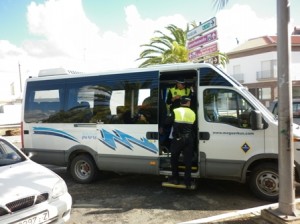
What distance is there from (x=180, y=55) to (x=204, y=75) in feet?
44.4

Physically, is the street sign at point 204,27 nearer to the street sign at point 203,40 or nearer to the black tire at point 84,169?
the street sign at point 203,40

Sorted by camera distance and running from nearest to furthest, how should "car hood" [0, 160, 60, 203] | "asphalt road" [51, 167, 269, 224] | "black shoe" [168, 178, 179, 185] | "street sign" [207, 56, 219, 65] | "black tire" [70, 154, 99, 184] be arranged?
"car hood" [0, 160, 60, 203]
"asphalt road" [51, 167, 269, 224]
"black shoe" [168, 178, 179, 185]
"black tire" [70, 154, 99, 184]
"street sign" [207, 56, 219, 65]

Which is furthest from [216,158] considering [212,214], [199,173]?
[212,214]

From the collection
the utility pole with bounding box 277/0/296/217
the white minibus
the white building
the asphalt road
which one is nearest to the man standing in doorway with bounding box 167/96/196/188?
the white minibus

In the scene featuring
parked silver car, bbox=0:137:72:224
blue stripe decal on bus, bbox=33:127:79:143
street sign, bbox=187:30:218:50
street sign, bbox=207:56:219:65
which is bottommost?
parked silver car, bbox=0:137:72:224

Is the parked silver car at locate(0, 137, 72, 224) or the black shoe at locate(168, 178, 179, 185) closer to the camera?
the parked silver car at locate(0, 137, 72, 224)

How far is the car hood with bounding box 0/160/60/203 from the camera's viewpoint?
4.14 m

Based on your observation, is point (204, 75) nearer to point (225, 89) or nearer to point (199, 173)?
point (225, 89)

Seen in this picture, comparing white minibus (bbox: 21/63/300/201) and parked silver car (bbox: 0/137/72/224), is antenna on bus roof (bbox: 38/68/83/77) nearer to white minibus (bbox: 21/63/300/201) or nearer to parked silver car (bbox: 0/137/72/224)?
white minibus (bbox: 21/63/300/201)

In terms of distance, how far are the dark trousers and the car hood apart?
2.52m

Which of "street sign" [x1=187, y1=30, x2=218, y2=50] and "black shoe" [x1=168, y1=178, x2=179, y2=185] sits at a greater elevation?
"street sign" [x1=187, y1=30, x2=218, y2=50]

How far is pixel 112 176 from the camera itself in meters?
8.27

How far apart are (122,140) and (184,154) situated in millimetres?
1423

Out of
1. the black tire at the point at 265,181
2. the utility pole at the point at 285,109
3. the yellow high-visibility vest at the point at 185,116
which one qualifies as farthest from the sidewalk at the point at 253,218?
the yellow high-visibility vest at the point at 185,116
